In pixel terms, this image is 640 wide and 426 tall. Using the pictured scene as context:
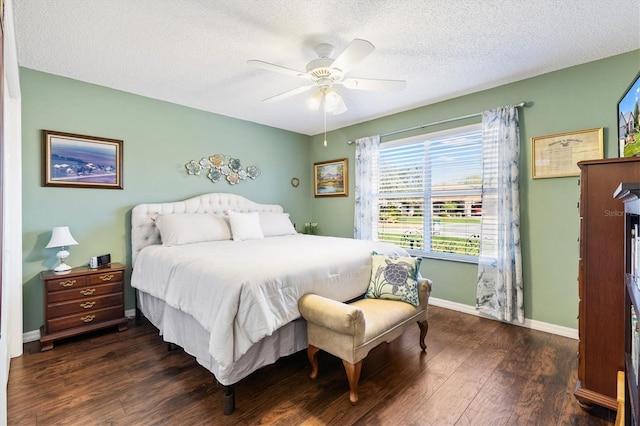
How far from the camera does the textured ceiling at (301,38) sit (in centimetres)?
201

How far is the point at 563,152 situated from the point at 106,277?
4619 millimetres

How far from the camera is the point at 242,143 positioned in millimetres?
4516

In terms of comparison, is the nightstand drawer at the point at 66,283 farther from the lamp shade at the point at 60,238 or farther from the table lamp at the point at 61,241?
the lamp shade at the point at 60,238

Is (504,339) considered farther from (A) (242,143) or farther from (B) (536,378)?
(A) (242,143)

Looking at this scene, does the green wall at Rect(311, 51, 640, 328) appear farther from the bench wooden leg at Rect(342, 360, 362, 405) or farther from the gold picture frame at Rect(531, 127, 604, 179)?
the bench wooden leg at Rect(342, 360, 362, 405)

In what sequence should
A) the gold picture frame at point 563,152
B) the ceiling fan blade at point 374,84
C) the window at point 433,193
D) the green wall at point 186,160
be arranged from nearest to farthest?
the ceiling fan blade at point 374,84
the gold picture frame at point 563,152
the green wall at point 186,160
the window at point 433,193

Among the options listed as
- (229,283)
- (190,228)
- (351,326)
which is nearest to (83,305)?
(190,228)

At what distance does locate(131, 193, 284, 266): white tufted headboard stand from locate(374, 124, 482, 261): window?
6.10ft

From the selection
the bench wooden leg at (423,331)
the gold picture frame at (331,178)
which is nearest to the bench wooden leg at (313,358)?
the bench wooden leg at (423,331)

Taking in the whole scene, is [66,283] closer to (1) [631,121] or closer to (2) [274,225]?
(2) [274,225]

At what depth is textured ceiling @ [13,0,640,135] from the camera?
2.01 meters

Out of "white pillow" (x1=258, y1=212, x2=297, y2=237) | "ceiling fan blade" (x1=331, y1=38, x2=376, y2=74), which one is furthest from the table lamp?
"ceiling fan blade" (x1=331, y1=38, x2=376, y2=74)

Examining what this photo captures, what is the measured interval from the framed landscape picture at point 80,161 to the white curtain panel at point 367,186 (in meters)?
3.11

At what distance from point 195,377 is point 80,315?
1473mm
